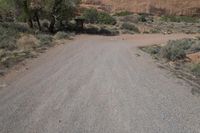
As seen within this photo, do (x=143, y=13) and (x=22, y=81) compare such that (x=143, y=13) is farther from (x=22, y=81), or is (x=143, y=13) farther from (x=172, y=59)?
(x=22, y=81)

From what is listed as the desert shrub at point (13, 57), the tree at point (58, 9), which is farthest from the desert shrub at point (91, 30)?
the desert shrub at point (13, 57)

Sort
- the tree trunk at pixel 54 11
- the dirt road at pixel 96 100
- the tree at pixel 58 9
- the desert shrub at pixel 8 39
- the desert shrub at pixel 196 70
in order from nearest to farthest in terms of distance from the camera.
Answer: the dirt road at pixel 96 100
the desert shrub at pixel 196 70
the desert shrub at pixel 8 39
the tree at pixel 58 9
the tree trunk at pixel 54 11

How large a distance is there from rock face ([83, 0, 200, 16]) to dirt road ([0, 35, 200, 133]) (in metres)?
51.5

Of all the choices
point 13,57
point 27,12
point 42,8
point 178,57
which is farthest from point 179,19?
point 13,57

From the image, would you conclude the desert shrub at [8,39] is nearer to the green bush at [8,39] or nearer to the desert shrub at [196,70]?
the green bush at [8,39]

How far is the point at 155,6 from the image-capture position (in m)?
68.2

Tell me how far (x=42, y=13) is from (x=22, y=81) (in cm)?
2295

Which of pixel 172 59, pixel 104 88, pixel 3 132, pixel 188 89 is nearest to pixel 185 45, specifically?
pixel 172 59

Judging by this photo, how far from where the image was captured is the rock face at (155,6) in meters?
67.7

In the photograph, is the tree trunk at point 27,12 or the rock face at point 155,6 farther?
the rock face at point 155,6

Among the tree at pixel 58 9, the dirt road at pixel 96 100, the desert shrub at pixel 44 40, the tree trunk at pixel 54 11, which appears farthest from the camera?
the tree trunk at pixel 54 11

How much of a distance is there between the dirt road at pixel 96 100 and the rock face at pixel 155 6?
5150 centimetres

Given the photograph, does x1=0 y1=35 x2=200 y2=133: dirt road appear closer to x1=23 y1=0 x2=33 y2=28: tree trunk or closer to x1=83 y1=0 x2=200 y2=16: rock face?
x1=23 y1=0 x2=33 y2=28: tree trunk

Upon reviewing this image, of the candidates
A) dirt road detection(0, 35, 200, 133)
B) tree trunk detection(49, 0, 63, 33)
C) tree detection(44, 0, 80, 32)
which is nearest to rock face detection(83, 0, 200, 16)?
tree detection(44, 0, 80, 32)
